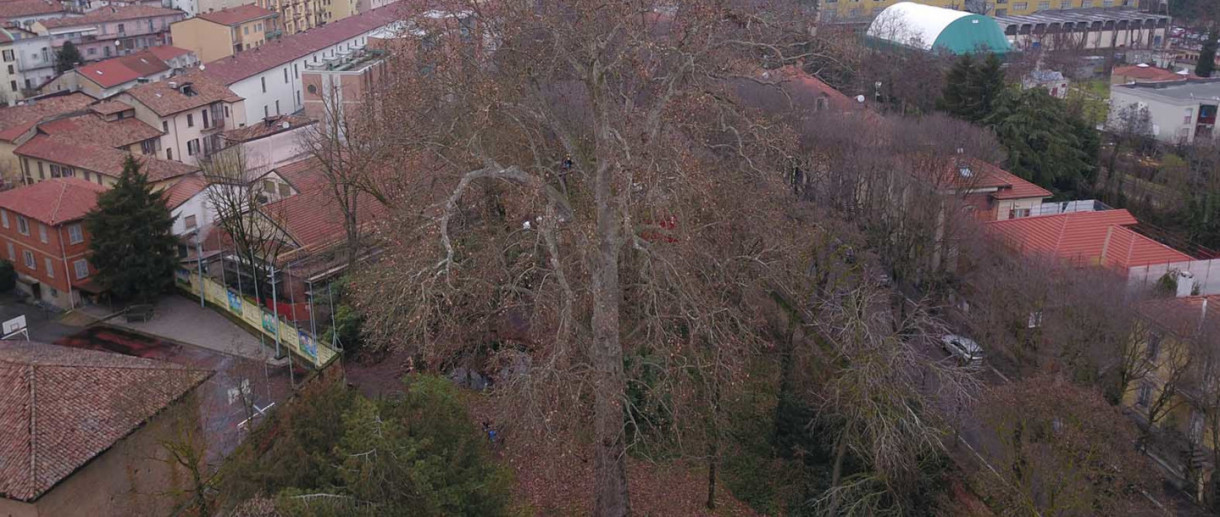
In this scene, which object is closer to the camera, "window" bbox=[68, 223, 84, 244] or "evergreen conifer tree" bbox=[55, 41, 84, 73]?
"window" bbox=[68, 223, 84, 244]

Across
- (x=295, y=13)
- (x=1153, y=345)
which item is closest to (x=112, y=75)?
(x=295, y=13)

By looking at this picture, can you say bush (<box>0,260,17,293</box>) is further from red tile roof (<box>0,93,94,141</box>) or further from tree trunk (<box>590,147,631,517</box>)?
tree trunk (<box>590,147,631,517</box>)

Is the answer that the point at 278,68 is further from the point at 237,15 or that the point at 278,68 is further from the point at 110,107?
the point at 237,15

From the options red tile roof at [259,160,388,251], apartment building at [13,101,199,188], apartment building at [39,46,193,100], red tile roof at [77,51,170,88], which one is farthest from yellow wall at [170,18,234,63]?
red tile roof at [259,160,388,251]

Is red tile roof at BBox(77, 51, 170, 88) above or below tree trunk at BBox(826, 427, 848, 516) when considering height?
above

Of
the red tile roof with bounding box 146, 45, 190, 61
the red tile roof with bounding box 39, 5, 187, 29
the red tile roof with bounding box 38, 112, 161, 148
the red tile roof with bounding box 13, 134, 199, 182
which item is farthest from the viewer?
the red tile roof with bounding box 39, 5, 187, 29

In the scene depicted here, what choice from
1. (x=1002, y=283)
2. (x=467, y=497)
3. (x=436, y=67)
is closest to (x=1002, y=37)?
(x=1002, y=283)
